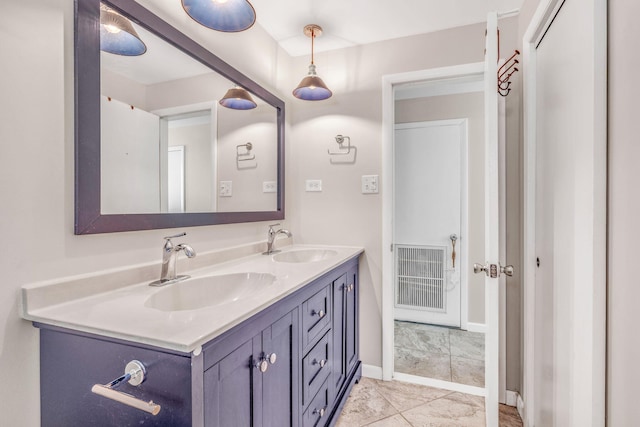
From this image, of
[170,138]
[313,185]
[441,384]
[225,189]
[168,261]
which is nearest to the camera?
[168,261]

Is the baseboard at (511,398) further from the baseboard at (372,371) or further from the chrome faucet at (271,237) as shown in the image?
the chrome faucet at (271,237)

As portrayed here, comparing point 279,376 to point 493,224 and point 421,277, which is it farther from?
point 421,277

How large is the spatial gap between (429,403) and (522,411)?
479mm

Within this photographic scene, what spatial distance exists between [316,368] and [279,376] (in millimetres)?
387

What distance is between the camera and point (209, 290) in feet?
4.15

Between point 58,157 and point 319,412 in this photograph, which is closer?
point 58,157

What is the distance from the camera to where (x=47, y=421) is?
852 millimetres

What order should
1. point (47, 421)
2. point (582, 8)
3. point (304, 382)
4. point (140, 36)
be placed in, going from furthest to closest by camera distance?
point (304, 382) → point (140, 36) → point (582, 8) → point (47, 421)

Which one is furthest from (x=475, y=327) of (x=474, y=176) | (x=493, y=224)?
(x=493, y=224)

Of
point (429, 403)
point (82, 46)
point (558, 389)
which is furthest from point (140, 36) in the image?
point (429, 403)

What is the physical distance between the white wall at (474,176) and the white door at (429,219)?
0.07m

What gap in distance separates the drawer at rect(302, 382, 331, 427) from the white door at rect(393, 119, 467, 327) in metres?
1.71

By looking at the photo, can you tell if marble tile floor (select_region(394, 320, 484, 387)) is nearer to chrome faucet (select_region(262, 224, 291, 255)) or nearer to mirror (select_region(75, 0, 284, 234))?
chrome faucet (select_region(262, 224, 291, 255))

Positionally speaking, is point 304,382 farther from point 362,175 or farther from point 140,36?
point 140,36
